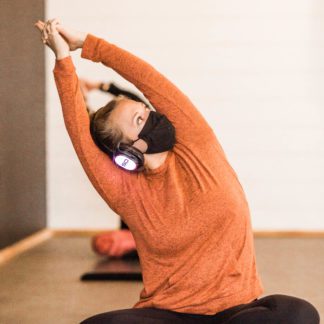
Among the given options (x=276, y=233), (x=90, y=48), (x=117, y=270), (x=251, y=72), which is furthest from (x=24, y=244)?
(x=90, y=48)

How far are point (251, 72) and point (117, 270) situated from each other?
1889 mm

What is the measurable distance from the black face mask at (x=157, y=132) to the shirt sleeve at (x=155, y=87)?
0.04 metres

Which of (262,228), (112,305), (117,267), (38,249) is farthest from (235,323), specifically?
(262,228)

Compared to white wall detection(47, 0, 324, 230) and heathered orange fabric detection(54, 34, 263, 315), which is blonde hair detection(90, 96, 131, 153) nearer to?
heathered orange fabric detection(54, 34, 263, 315)

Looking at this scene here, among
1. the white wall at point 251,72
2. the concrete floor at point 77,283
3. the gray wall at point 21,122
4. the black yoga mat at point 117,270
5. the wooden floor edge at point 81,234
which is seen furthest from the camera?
the white wall at point 251,72

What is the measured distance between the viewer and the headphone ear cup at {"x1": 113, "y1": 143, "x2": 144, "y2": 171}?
5.77ft

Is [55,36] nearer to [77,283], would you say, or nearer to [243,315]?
[243,315]

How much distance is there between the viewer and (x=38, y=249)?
4121mm

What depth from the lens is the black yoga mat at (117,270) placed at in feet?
10.4

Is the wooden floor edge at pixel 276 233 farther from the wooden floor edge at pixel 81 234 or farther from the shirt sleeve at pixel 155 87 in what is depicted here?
the shirt sleeve at pixel 155 87

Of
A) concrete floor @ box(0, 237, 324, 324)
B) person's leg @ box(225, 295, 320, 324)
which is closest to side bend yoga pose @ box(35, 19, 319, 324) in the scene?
person's leg @ box(225, 295, 320, 324)

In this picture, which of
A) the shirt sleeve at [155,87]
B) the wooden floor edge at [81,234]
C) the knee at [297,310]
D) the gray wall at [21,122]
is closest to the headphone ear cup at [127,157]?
the shirt sleeve at [155,87]

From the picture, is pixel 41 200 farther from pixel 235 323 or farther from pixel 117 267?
pixel 235 323

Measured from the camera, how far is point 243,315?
1741mm
